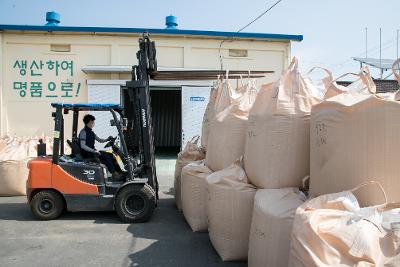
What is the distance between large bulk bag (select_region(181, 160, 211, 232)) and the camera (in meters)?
4.95

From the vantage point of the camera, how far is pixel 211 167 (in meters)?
4.88

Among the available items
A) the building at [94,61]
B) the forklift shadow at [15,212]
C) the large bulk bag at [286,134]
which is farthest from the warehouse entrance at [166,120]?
the large bulk bag at [286,134]

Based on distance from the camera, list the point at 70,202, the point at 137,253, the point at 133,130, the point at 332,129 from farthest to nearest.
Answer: the point at 133,130 < the point at 70,202 < the point at 137,253 < the point at 332,129

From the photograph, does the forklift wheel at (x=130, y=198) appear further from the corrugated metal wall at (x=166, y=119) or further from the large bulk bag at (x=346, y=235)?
the corrugated metal wall at (x=166, y=119)

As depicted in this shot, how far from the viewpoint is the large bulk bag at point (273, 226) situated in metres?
2.93

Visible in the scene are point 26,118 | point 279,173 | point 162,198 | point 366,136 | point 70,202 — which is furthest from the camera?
point 26,118

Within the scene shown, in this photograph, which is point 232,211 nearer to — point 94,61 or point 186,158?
point 186,158

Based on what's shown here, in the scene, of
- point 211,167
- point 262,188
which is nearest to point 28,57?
point 211,167

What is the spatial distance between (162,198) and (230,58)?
6.79 metres

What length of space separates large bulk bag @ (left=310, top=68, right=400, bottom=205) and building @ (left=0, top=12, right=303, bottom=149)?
967cm

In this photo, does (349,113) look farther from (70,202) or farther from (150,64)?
(70,202)

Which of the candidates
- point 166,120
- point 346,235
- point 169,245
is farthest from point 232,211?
point 166,120

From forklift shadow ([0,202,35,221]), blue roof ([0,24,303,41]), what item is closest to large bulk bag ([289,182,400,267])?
forklift shadow ([0,202,35,221])

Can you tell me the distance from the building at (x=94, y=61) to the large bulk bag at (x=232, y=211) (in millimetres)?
8455
